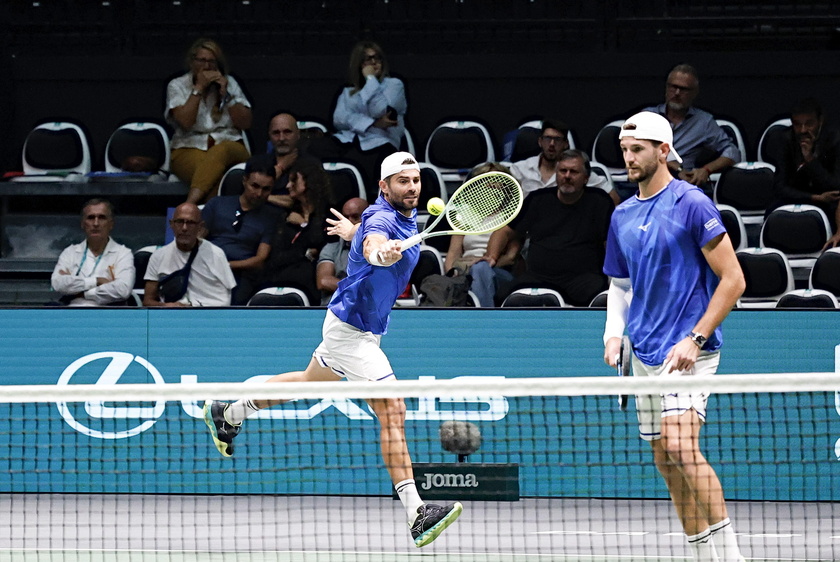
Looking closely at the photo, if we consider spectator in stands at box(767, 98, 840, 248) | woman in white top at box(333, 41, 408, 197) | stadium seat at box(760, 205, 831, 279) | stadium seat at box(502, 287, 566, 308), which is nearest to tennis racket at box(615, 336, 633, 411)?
stadium seat at box(502, 287, 566, 308)

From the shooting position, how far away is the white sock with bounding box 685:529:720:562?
17.6 ft

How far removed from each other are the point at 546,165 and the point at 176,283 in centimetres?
302

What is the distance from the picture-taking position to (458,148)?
11398 millimetres

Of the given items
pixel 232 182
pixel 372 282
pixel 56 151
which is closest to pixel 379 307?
pixel 372 282

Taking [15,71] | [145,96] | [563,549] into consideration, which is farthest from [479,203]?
[15,71]

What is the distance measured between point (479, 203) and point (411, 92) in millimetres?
5904

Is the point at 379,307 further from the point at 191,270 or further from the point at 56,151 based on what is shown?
→ the point at 56,151

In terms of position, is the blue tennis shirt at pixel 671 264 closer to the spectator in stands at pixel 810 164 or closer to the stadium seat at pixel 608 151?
the spectator in stands at pixel 810 164

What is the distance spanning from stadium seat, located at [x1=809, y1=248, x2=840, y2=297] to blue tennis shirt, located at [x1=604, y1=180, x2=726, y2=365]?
384 centimetres

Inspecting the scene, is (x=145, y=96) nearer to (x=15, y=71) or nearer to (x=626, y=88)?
(x=15, y=71)

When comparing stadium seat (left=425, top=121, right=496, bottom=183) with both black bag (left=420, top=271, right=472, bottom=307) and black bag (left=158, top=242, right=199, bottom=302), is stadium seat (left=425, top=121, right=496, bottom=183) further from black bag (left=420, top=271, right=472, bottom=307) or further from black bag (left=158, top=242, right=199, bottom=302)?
black bag (left=158, top=242, right=199, bottom=302)

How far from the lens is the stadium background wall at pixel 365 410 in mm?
8242

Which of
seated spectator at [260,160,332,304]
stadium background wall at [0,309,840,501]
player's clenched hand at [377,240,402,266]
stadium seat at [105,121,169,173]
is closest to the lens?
player's clenched hand at [377,240,402,266]

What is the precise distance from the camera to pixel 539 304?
351 inches
